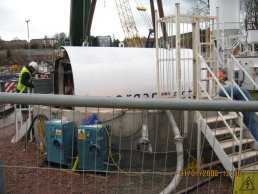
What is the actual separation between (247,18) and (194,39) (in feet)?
151

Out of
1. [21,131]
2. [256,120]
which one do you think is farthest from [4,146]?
[256,120]

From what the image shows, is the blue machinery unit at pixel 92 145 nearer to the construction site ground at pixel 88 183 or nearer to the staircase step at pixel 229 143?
the construction site ground at pixel 88 183

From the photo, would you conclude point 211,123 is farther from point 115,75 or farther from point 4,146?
point 4,146

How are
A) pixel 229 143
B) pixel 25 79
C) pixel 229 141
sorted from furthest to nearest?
pixel 25 79 → pixel 229 141 → pixel 229 143

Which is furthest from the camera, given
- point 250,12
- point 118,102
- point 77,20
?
point 250,12

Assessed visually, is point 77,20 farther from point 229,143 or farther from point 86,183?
point 86,183

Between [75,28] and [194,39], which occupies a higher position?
[75,28]

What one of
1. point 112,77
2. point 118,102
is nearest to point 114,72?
point 112,77

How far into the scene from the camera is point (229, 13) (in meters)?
27.7

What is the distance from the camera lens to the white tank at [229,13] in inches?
1076

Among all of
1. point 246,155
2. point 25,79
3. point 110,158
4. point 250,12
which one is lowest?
point 110,158

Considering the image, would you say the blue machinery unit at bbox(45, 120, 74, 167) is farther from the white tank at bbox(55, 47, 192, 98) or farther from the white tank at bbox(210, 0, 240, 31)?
the white tank at bbox(210, 0, 240, 31)

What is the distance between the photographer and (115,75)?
9273 millimetres

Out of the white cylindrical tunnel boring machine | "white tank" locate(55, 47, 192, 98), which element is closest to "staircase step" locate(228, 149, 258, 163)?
the white cylindrical tunnel boring machine
